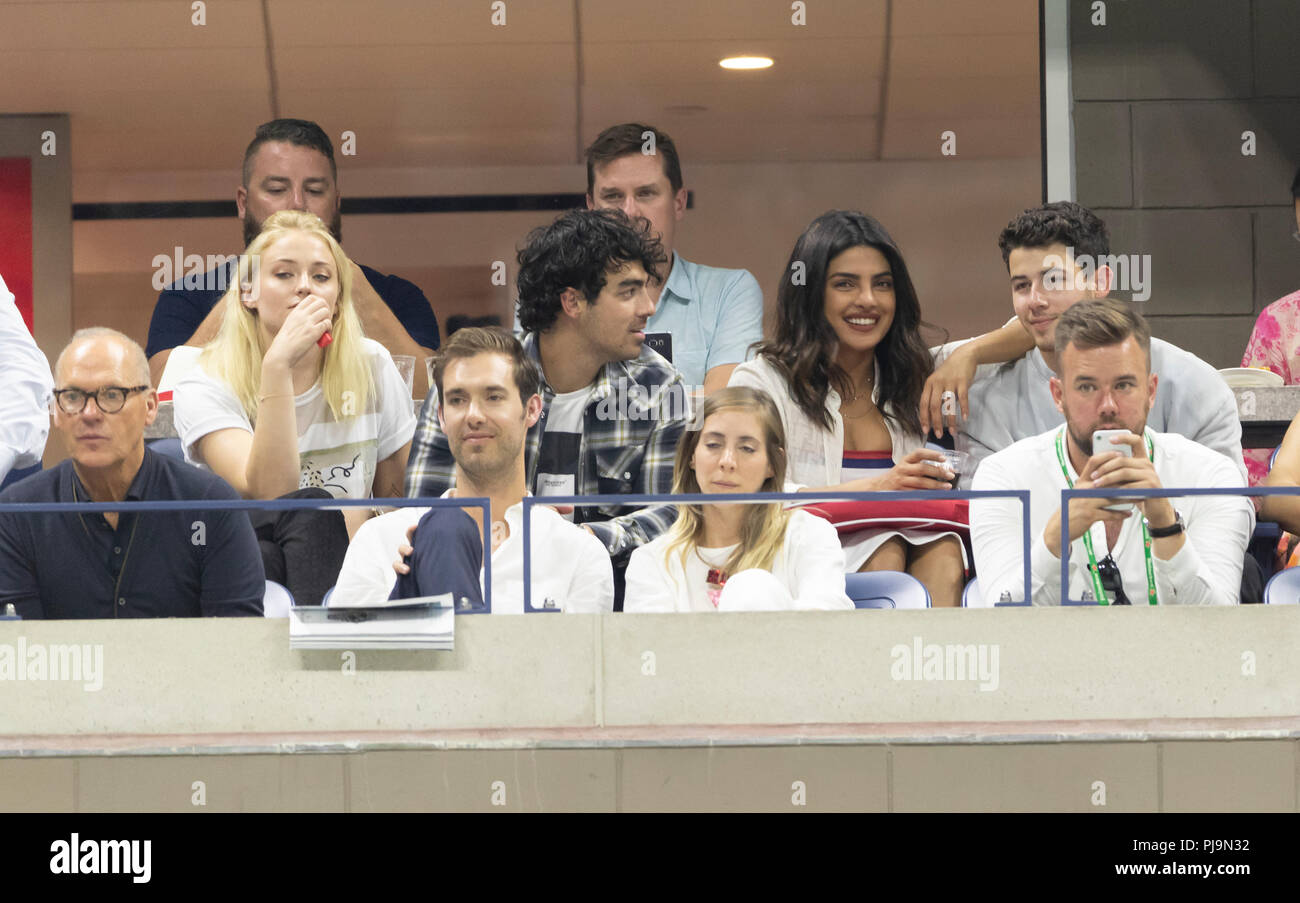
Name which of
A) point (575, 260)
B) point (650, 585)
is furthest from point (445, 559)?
point (575, 260)

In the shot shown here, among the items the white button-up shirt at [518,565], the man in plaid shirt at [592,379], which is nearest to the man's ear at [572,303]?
the man in plaid shirt at [592,379]

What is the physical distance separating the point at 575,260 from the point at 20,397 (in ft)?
4.74

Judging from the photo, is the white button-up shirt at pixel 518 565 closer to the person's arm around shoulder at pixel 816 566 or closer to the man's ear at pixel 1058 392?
the person's arm around shoulder at pixel 816 566

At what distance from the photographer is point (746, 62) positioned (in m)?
6.60

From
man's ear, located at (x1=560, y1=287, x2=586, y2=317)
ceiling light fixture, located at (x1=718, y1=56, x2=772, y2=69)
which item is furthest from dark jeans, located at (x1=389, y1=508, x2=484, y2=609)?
ceiling light fixture, located at (x1=718, y1=56, x2=772, y2=69)

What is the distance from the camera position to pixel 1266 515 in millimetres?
3910

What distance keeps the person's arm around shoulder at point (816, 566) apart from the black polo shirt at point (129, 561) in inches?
46.6

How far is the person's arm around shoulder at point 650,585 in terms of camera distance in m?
3.86
